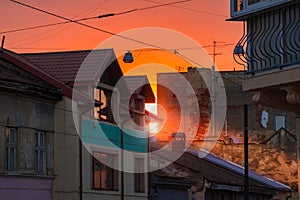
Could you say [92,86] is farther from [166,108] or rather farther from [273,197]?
[166,108]

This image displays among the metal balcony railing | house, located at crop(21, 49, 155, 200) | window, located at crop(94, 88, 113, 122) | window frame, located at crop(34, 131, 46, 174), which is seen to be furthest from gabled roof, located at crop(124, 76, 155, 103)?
the metal balcony railing

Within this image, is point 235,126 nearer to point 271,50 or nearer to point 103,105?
point 103,105

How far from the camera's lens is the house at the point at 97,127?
33.2 metres

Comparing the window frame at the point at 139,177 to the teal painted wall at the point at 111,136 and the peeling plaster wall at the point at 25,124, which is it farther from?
the peeling plaster wall at the point at 25,124

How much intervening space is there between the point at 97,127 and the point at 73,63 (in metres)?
2.95

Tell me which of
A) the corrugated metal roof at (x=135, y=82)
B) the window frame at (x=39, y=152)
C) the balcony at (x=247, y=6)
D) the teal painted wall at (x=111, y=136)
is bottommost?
the window frame at (x=39, y=152)

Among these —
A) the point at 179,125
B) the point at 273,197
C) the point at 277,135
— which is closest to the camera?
the point at 273,197

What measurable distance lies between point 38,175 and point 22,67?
4008 mm

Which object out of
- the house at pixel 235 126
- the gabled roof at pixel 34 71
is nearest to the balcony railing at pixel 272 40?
the gabled roof at pixel 34 71

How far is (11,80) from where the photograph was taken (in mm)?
29594

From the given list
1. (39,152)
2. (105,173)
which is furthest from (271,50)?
(105,173)

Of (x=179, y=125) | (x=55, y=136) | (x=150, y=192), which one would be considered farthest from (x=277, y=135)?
(x=55, y=136)

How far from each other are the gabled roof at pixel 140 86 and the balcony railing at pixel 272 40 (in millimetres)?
26546

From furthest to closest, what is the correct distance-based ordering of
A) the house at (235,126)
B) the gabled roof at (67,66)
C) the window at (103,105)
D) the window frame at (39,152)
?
the house at (235,126) → the window at (103,105) → the gabled roof at (67,66) → the window frame at (39,152)
